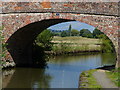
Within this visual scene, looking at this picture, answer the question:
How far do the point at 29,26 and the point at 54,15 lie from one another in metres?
1.82

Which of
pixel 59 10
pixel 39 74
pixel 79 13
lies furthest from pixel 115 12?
pixel 39 74

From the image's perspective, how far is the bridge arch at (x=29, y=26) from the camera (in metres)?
11.9

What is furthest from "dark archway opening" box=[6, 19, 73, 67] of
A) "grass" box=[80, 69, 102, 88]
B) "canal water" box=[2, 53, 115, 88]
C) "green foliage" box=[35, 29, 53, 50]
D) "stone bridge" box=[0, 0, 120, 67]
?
"grass" box=[80, 69, 102, 88]

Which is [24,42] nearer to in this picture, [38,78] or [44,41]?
[44,41]

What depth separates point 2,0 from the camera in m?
13.6

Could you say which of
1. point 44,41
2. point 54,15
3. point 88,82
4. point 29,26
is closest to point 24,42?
point 29,26

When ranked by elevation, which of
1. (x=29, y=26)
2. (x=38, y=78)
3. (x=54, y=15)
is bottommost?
(x=38, y=78)

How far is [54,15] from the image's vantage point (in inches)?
Result: 502

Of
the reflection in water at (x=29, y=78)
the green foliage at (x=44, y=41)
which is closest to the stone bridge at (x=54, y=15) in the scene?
the reflection in water at (x=29, y=78)

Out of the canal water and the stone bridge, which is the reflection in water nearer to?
the canal water

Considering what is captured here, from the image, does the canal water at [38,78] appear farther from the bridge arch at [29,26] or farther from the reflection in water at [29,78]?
the bridge arch at [29,26]

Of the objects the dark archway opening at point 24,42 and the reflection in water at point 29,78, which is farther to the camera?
the dark archway opening at point 24,42

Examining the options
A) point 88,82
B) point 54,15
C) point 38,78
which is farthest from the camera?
point 54,15

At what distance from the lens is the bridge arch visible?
39.2ft
